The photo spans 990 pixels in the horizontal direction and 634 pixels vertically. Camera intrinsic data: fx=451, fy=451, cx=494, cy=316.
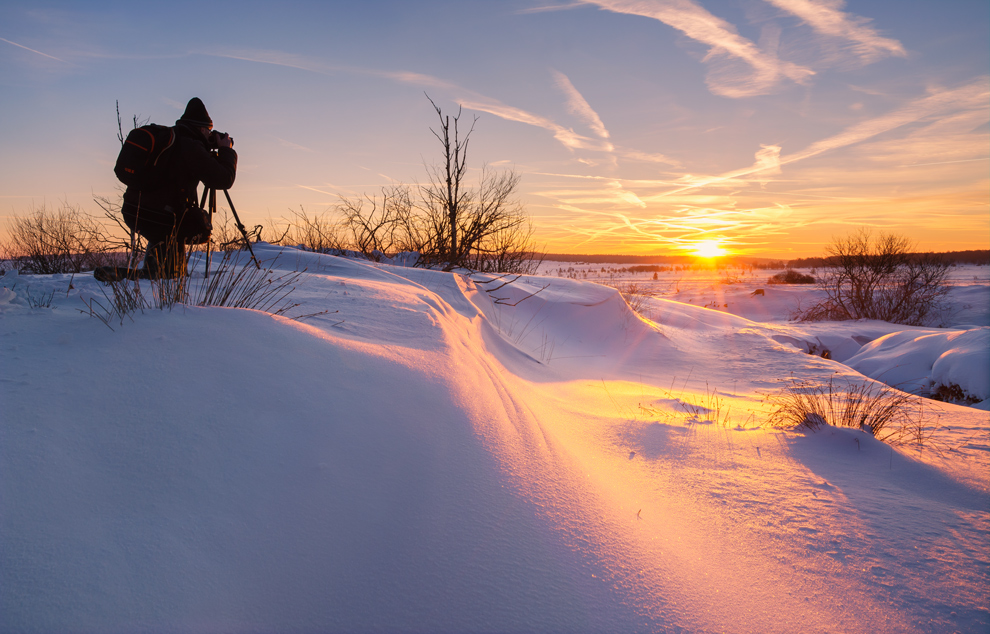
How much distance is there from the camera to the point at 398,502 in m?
1.53

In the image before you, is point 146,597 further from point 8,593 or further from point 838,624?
point 838,624

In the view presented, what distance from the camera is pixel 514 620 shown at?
1217mm

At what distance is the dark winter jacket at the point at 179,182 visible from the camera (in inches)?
156

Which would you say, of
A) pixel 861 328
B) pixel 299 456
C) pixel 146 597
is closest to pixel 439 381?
pixel 299 456

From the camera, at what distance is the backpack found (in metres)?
3.71

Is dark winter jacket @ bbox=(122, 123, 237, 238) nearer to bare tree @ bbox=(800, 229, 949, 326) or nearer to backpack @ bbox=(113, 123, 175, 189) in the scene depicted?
backpack @ bbox=(113, 123, 175, 189)

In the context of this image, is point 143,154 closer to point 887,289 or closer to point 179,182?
point 179,182

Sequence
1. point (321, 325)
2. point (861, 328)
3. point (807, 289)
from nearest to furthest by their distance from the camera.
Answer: point (321, 325) < point (861, 328) < point (807, 289)

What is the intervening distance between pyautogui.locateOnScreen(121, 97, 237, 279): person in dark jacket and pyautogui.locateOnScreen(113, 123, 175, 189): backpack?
3.2 inches

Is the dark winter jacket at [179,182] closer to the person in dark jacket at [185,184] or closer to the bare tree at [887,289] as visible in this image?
the person in dark jacket at [185,184]

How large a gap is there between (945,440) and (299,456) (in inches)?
169

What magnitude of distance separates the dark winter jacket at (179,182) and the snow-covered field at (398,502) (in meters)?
1.46

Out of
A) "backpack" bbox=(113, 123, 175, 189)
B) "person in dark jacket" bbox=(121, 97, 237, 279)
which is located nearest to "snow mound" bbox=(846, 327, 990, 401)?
"person in dark jacket" bbox=(121, 97, 237, 279)

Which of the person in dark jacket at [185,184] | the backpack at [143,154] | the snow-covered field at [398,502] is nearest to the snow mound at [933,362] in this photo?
the snow-covered field at [398,502]
